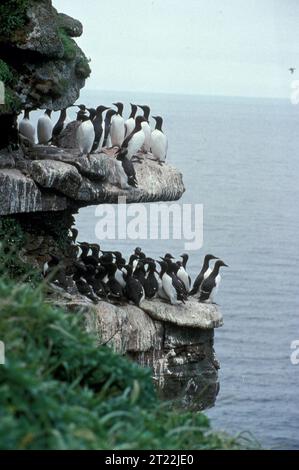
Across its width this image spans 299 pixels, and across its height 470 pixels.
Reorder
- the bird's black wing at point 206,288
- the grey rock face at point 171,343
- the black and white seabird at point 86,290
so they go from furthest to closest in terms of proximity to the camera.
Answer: the bird's black wing at point 206,288
the grey rock face at point 171,343
the black and white seabird at point 86,290

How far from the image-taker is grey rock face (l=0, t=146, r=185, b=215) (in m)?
15.3

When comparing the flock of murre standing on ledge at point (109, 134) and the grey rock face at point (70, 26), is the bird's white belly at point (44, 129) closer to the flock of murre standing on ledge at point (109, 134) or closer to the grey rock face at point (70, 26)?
the flock of murre standing on ledge at point (109, 134)

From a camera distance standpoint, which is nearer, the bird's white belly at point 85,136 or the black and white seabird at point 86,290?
the black and white seabird at point 86,290

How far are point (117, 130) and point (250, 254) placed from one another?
1093 inches

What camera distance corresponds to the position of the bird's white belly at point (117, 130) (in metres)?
18.7

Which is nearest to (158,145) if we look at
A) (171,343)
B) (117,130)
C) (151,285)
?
(117,130)

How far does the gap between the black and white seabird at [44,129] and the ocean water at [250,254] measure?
15.8 ft

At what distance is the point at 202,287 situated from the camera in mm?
18719

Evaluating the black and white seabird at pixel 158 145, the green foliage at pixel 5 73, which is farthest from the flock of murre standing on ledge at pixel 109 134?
the green foliage at pixel 5 73

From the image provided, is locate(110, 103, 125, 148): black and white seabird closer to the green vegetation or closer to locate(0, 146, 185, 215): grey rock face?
locate(0, 146, 185, 215): grey rock face

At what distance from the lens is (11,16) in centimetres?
1513

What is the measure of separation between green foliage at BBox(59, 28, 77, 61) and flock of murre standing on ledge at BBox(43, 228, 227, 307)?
2.63 metres

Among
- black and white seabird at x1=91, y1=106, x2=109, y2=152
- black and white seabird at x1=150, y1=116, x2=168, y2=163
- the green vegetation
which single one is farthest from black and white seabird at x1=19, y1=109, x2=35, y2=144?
black and white seabird at x1=150, y1=116, x2=168, y2=163

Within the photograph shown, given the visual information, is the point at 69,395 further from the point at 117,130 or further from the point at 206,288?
the point at 117,130
